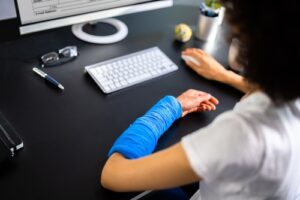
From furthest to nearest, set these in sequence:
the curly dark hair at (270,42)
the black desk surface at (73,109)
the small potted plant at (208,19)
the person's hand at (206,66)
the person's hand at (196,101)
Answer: the small potted plant at (208,19) < the person's hand at (206,66) < the person's hand at (196,101) < the black desk surface at (73,109) < the curly dark hair at (270,42)

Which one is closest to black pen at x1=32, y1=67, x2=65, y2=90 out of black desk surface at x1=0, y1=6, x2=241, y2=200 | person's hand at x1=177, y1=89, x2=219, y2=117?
black desk surface at x1=0, y1=6, x2=241, y2=200

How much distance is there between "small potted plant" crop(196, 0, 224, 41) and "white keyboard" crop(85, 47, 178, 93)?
0.66ft

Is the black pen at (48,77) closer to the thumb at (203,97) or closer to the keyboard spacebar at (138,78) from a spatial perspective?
the keyboard spacebar at (138,78)

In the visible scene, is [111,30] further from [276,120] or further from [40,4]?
[276,120]

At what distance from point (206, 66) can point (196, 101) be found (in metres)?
0.17

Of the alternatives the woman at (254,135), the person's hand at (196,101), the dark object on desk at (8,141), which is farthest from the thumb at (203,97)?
the dark object on desk at (8,141)

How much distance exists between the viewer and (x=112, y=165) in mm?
644

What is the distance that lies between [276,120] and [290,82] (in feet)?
0.23

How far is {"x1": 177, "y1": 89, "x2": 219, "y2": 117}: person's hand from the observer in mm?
856

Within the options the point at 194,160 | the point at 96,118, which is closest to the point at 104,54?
the point at 96,118

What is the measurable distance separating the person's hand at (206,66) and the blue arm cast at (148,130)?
0.67ft

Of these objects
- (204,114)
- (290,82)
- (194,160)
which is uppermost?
(290,82)

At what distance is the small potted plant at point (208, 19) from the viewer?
3.59 feet

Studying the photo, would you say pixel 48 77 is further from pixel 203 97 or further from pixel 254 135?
pixel 254 135
